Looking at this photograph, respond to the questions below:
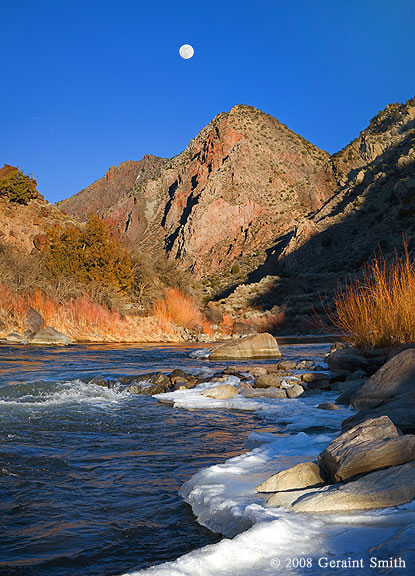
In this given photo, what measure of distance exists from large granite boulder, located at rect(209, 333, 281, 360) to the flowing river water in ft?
21.7

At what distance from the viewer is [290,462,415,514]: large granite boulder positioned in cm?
276

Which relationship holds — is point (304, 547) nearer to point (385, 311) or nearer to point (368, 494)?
point (368, 494)

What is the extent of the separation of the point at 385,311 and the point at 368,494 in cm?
673

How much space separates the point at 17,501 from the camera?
11.5ft

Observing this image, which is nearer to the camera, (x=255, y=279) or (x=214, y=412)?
(x=214, y=412)

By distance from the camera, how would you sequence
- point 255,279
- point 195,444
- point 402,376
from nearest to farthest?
point 195,444, point 402,376, point 255,279

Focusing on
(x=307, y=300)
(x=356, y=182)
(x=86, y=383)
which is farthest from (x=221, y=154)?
(x=86, y=383)

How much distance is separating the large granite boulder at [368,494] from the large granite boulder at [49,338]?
15358 mm

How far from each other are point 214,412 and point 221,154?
76498mm

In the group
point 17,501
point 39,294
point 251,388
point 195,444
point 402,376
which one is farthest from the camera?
point 39,294

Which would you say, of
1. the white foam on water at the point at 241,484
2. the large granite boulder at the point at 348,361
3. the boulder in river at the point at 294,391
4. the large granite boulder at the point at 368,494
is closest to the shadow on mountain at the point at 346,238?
the large granite boulder at the point at 348,361

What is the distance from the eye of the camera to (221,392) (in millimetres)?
8062

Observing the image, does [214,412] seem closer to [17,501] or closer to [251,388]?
[251,388]

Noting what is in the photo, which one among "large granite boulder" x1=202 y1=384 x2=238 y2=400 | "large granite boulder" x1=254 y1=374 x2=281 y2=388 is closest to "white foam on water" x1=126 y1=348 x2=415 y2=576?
"large granite boulder" x1=202 y1=384 x2=238 y2=400
